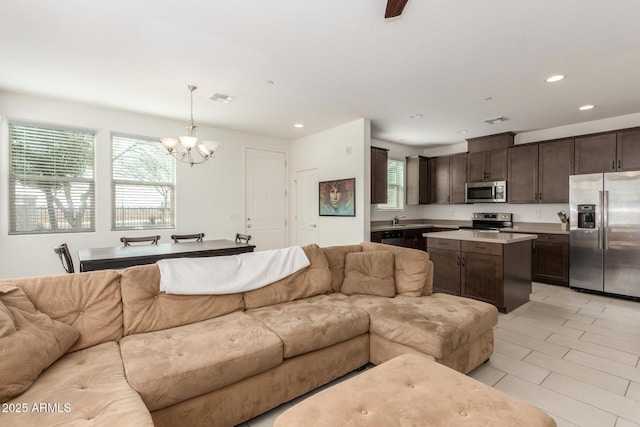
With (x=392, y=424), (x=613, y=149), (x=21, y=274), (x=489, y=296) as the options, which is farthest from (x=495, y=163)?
(x=21, y=274)

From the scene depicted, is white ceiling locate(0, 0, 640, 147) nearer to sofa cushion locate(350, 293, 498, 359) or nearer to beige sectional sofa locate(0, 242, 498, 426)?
beige sectional sofa locate(0, 242, 498, 426)

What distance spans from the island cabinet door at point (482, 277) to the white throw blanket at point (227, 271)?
2278mm

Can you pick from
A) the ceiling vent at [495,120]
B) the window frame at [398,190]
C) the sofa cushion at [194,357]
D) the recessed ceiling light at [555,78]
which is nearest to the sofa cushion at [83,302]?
the sofa cushion at [194,357]

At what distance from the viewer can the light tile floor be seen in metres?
1.98

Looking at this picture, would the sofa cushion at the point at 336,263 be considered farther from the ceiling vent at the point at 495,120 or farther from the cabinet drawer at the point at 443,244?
the ceiling vent at the point at 495,120

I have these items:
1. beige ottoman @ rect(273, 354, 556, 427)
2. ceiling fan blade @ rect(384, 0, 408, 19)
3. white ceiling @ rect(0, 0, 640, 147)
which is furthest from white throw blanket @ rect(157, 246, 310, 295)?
ceiling fan blade @ rect(384, 0, 408, 19)

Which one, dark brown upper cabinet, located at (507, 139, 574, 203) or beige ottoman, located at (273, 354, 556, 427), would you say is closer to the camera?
beige ottoman, located at (273, 354, 556, 427)

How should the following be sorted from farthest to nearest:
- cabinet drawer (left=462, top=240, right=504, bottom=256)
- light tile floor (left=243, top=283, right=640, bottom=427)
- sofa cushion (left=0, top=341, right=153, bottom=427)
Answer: cabinet drawer (left=462, top=240, right=504, bottom=256), light tile floor (left=243, top=283, right=640, bottom=427), sofa cushion (left=0, top=341, right=153, bottom=427)

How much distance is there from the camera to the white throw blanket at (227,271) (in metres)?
2.23

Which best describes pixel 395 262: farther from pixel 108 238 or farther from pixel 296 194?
pixel 108 238

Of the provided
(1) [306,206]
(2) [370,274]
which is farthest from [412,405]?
(1) [306,206]

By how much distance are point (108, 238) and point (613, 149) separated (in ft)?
Answer: 24.7

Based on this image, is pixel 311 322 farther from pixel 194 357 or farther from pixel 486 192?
pixel 486 192

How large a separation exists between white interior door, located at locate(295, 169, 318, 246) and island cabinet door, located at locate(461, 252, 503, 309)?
2.74m
